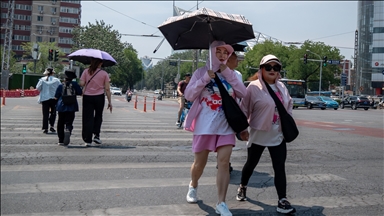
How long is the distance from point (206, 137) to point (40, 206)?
1859mm

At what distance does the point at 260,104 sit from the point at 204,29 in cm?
102

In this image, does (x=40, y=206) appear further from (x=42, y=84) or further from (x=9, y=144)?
(x=42, y=84)

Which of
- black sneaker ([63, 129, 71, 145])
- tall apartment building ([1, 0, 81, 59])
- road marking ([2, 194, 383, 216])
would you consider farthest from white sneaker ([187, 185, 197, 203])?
tall apartment building ([1, 0, 81, 59])

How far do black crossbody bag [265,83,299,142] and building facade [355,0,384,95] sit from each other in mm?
96489

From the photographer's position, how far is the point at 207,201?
5.33 m

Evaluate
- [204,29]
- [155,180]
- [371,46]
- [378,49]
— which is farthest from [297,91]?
[371,46]

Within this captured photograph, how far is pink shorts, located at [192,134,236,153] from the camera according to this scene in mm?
4623

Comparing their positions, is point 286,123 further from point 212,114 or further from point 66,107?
point 66,107

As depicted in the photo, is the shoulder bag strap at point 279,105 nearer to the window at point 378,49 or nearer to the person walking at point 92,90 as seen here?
the person walking at point 92,90

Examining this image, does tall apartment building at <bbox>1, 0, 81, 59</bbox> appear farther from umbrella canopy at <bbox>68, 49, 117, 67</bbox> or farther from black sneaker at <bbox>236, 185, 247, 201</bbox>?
black sneaker at <bbox>236, 185, 247, 201</bbox>

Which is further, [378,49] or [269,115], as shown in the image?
[378,49]

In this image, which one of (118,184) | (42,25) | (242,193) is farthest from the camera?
(42,25)

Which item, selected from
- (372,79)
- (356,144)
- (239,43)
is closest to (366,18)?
(372,79)

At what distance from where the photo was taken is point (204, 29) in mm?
4906
